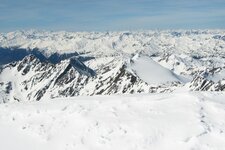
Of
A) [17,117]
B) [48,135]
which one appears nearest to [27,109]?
[17,117]

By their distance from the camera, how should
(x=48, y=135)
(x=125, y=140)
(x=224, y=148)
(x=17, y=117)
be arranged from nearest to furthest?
(x=224, y=148) < (x=125, y=140) < (x=48, y=135) < (x=17, y=117)

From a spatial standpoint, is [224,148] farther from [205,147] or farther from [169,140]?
[169,140]

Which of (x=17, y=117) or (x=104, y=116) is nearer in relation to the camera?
(x=104, y=116)

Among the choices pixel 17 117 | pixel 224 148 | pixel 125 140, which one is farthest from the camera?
pixel 17 117

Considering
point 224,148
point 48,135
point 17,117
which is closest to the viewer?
point 224,148

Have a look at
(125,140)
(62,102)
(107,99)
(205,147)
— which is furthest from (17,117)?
(205,147)

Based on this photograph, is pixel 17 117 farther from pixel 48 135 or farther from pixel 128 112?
pixel 128 112
